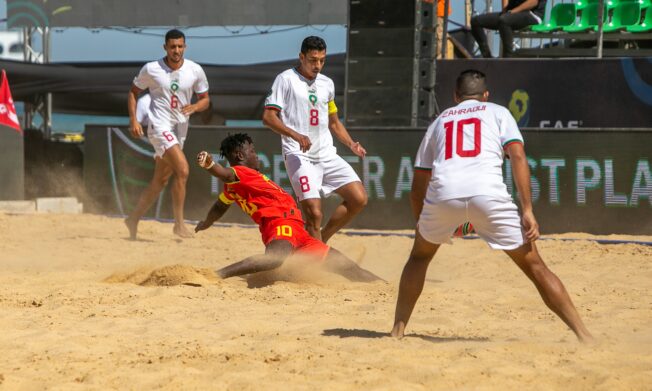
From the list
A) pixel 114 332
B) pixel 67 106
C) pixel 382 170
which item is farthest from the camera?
pixel 67 106

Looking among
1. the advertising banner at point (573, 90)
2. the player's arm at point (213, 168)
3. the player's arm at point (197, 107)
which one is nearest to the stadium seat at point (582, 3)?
the advertising banner at point (573, 90)

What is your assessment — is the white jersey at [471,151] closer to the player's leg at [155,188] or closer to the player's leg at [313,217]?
the player's leg at [313,217]

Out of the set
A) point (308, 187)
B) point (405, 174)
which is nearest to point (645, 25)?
point (405, 174)

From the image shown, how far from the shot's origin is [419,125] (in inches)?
496

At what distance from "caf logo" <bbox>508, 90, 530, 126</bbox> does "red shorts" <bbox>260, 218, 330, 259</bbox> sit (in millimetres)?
6468

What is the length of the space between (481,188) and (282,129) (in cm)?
334

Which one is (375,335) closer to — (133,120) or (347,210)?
(347,210)

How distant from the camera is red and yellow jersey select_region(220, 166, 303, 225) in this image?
23.9ft

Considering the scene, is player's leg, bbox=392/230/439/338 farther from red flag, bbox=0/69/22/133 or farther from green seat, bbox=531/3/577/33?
green seat, bbox=531/3/577/33

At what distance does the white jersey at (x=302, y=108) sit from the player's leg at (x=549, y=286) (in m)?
3.48

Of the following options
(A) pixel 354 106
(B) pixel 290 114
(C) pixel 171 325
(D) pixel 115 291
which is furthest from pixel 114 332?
(A) pixel 354 106

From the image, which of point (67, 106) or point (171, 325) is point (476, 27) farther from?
point (171, 325)

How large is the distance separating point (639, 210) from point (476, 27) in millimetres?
4881

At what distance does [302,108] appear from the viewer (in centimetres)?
830
